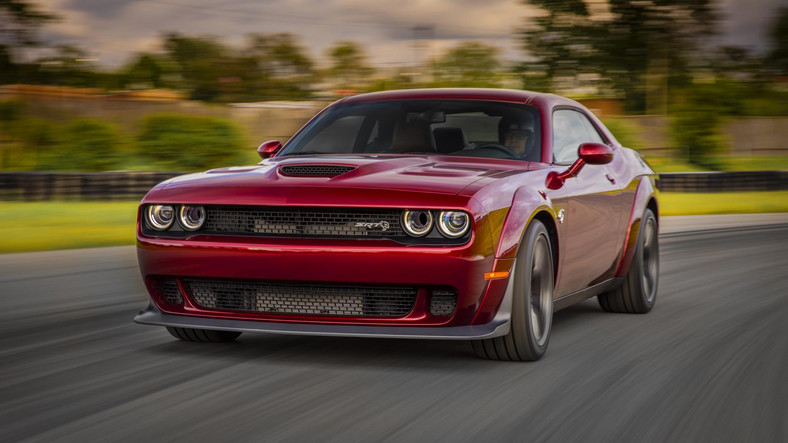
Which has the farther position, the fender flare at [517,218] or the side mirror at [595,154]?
the side mirror at [595,154]

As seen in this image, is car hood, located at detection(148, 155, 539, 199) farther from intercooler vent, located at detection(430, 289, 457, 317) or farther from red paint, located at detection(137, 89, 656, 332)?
intercooler vent, located at detection(430, 289, 457, 317)

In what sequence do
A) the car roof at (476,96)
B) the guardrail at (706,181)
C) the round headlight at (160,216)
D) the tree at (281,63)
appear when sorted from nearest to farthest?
the round headlight at (160,216), the car roof at (476,96), the guardrail at (706,181), the tree at (281,63)

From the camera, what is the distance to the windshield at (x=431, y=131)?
6.43 m

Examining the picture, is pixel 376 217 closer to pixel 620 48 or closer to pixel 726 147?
pixel 726 147

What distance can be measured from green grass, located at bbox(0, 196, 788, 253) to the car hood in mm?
8181

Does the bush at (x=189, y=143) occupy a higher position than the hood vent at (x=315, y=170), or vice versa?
the hood vent at (x=315, y=170)

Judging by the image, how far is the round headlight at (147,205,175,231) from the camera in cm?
551

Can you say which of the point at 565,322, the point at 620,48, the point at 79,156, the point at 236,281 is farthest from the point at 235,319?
the point at 620,48

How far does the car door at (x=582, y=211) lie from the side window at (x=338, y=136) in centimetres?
122

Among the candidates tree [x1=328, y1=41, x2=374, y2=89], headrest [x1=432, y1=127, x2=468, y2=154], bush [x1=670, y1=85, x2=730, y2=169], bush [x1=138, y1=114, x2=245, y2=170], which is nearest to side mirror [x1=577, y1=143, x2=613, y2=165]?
headrest [x1=432, y1=127, x2=468, y2=154]

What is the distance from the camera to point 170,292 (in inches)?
219

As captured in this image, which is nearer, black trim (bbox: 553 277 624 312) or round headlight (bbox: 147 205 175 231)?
round headlight (bbox: 147 205 175 231)

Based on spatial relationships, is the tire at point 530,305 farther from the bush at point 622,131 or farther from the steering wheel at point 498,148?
the bush at point 622,131

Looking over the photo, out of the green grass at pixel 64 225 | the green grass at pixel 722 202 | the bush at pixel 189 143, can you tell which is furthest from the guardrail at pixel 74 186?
the green grass at pixel 722 202
